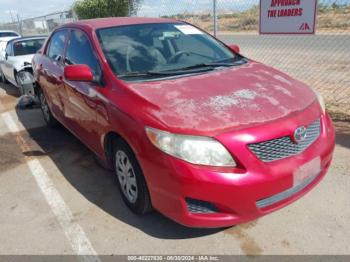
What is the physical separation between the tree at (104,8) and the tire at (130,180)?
925 centimetres

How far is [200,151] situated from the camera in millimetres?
2447

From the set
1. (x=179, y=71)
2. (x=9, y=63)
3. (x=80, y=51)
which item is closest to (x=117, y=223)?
(x=179, y=71)

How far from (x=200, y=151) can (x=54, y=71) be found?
3185 millimetres

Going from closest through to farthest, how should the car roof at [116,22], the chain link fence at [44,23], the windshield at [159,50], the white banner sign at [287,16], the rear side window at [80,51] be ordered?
the windshield at [159,50] → the rear side window at [80,51] → the car roof at [116,22] → the white banner sign at [287,16] → the chain link fence at [44,23]

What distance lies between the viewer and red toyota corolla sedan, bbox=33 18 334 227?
8.04 feet

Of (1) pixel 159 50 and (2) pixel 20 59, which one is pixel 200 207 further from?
(2) pixel 20 59

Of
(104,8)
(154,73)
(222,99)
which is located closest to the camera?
(222,99)

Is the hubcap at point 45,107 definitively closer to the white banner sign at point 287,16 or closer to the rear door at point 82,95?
the rear door at point 82,95

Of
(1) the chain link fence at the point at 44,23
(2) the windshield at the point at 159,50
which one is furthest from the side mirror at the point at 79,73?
(1) the chain link fence at the point at 44,23

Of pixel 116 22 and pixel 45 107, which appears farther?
pixel 45 107

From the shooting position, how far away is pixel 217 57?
397 cm

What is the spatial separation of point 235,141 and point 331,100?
15.5 feet

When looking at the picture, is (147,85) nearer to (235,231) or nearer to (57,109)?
(235,231)

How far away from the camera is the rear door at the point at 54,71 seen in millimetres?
4712
